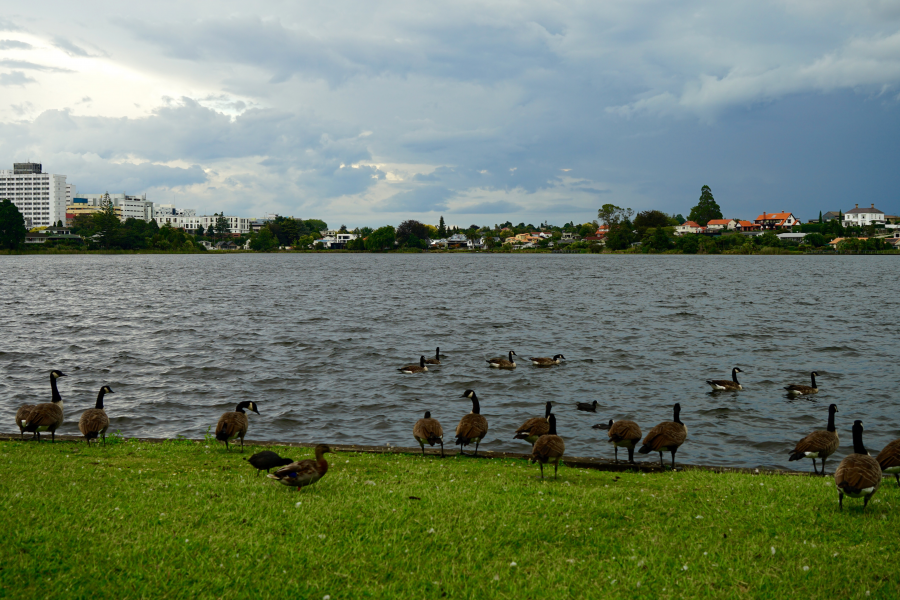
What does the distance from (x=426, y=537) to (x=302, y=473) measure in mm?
3162

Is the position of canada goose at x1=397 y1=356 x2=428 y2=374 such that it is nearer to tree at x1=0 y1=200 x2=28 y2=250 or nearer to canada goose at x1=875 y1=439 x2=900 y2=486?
canada goose at x1=875 y1=439 x2=900 y2=486

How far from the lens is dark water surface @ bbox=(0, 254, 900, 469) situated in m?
21.3

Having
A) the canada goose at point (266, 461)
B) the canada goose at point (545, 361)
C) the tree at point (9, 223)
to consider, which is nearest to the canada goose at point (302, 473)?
the canada goose at point (266, 461)

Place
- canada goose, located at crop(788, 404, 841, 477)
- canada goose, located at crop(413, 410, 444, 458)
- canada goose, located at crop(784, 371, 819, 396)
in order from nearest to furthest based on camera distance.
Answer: canada goose, located at crop(788, 404, 841, 477) < canada goose, located at crop(413, 410, 444, 458) < canada goose, located at crop(784, 371, 819, 396)

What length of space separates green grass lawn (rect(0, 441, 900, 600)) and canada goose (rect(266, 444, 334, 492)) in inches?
10.0

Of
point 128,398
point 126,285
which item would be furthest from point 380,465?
point 126,285

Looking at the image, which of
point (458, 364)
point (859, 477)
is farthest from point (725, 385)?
point (859, 477)

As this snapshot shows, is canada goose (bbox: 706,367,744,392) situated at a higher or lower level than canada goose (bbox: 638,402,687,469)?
lower

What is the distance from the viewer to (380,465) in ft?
47.0

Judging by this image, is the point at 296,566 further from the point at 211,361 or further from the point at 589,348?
the point at 589,348

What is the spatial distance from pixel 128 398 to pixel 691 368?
88.0 feet

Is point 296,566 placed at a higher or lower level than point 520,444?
higher

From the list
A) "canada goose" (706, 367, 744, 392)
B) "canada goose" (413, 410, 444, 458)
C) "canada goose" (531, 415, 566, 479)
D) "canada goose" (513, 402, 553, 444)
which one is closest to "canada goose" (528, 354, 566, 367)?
"canada goose" (706, 367, 744, 392)

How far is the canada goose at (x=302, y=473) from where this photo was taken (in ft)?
36.2
